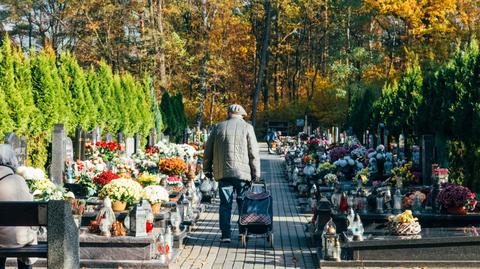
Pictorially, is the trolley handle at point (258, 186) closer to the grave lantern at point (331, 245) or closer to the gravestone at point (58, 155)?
the grave lantern at point (331, 245)

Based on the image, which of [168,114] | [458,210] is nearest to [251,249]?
[458,210]

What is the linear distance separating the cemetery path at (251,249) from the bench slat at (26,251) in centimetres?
405

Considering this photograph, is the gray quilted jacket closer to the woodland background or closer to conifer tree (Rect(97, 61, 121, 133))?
the woodland background

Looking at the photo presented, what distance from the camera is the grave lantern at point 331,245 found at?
37.8 ft

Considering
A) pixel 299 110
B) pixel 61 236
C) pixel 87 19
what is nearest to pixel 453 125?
pixel 61 236

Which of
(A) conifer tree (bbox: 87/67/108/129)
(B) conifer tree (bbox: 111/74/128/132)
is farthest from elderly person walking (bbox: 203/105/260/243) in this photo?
(B) conifer tree (bbox: 111/74/128/132)

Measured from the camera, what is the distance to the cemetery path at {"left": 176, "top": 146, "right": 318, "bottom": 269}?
11.8 metres

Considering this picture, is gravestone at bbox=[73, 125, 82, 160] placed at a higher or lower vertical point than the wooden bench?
higher

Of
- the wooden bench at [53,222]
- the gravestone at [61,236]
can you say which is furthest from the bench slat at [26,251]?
the gravestone at [61,236]

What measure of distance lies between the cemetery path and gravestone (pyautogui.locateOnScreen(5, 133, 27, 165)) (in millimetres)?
3973

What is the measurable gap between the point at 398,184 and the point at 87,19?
33639 millimetres

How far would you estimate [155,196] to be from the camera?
46.2 ft

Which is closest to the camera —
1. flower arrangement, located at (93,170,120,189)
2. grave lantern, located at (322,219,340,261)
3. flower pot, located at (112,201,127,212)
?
grave lantern, located at (322,219,340,261)

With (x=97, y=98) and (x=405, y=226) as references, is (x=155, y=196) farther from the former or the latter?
(x=97, y=98)
